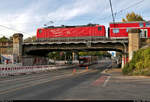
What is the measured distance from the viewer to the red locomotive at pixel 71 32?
36.2 m

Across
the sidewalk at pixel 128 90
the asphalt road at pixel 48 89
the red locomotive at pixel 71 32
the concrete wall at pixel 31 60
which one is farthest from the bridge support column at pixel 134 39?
the concrete wall at pixel 31 60

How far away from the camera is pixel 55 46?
41.0 metres

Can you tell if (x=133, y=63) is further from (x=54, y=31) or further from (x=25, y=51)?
(x=25, y=51)

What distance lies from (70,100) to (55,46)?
34303mm

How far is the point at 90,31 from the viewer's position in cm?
3666

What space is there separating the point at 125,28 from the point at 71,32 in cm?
1216

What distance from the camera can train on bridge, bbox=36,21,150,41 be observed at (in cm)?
3378

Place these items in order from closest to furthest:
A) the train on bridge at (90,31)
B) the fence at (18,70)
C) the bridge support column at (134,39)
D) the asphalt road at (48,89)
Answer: the asphalt road at (48,89), the fence at (18,70), the bridge support column at (134,39), the train on bridge at (90,31)

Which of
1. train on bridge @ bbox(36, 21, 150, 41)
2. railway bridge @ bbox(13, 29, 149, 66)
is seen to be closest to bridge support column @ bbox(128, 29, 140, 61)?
railway bridge @ bbox(13, 29, 149, 66)

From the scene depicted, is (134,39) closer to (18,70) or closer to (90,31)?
(90,31)

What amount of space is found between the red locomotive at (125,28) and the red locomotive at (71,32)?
2.27 m

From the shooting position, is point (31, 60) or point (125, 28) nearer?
point (125, 28)

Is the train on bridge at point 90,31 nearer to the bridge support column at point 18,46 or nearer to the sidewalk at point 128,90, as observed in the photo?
the bridge support column at point 18,46

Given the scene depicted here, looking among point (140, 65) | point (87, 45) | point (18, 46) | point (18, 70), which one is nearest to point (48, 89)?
point (140, 65)
